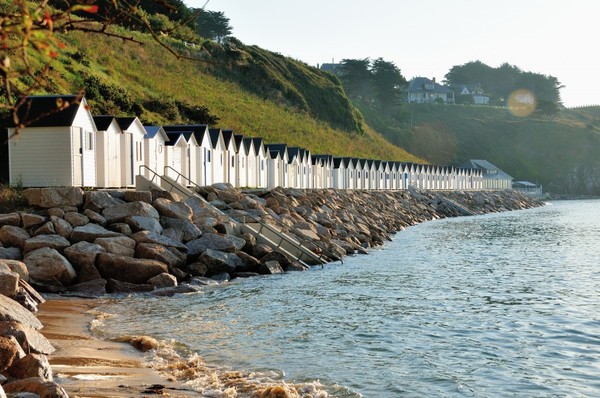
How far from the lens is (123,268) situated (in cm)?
2170

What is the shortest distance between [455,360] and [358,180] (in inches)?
2480

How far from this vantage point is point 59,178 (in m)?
27.5

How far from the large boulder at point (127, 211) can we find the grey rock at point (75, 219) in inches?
34.1

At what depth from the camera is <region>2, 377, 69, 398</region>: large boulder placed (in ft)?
28.9

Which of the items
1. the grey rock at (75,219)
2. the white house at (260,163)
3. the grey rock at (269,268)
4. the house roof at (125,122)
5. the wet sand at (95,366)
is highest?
the house roof at (125,122)

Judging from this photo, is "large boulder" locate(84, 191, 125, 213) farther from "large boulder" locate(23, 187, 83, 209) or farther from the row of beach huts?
the row of beach huts

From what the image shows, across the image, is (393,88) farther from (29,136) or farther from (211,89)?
(29,136)

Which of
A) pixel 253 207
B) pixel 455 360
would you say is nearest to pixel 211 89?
pixel 253 207

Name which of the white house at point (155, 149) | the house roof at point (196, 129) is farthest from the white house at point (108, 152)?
the house roof at point (196, 129)

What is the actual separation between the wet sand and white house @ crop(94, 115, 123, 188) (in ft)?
46.6

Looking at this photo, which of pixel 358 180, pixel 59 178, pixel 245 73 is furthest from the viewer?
pixel 245 73

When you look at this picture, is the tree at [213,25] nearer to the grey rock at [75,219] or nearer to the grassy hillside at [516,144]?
the grassy hillside at [516,144]

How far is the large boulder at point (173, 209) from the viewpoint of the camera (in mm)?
27047

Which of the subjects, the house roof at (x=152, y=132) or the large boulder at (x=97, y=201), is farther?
the house roof at (x=152, y=132)
